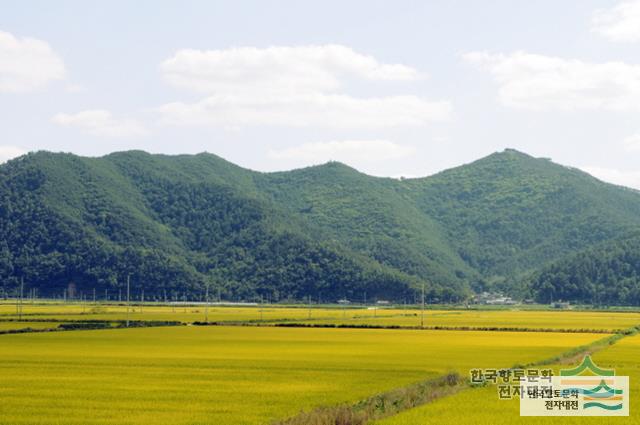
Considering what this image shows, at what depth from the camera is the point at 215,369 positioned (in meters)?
34.4

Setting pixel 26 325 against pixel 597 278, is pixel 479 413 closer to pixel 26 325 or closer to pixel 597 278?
pixel 26 325

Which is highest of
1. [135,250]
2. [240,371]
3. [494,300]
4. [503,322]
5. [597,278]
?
[135,250]

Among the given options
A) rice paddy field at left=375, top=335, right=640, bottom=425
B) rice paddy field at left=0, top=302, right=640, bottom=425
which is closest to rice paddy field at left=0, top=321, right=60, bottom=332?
rice paddy field at left=0, top=302, right=640, bottom=425

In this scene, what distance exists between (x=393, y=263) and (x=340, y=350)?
151612 millimetres

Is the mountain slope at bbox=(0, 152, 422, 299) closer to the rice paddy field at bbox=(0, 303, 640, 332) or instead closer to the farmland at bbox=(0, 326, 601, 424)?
the rice paddy field at bbox=(0, 303, 640, 332)

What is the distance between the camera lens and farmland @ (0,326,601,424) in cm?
2377

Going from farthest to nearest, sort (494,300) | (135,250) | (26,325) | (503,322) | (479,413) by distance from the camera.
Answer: (494,300) < (135,250) < (503,322) < (26,325) < (479,413)

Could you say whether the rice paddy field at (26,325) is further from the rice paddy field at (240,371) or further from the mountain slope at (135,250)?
the mountain slope at (135,250)

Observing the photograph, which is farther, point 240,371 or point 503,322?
point 503,322

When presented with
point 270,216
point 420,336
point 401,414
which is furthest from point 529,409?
point 270,216

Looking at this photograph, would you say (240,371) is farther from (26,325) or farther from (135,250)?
(135,250)

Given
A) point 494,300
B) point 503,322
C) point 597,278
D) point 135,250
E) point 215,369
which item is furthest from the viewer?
point 494,300

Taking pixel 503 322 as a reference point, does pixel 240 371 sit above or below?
above

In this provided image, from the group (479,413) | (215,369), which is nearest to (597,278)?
(215,369)
